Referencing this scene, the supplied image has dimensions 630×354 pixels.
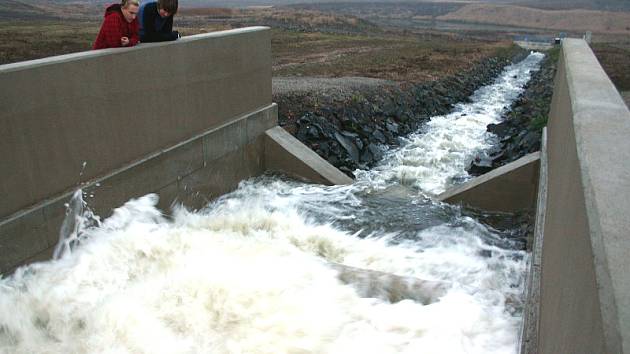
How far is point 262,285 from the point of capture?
18.5 ft

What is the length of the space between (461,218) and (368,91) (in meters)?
7.99

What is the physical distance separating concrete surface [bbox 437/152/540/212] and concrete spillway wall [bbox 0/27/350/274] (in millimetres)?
2404

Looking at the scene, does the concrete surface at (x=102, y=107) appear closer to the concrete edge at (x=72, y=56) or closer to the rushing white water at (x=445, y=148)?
the concrete edge at (x=72, y=56)

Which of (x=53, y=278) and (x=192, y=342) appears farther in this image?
(x=53, y=278)

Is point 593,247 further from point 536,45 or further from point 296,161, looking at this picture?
point 536,45

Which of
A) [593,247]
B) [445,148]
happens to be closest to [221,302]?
[593,247]

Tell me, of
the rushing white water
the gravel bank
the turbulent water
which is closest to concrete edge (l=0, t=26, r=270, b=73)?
the turbulent water

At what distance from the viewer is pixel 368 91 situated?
15922mm

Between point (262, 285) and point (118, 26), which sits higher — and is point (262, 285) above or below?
below

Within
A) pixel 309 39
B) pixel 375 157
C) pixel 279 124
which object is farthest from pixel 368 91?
pixel 309 39

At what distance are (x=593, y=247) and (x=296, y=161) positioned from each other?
8093 millimetres

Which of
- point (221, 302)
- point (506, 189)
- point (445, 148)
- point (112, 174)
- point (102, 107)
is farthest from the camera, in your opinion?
Answer: point (445, 148)

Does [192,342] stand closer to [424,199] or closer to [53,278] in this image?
[53,278]

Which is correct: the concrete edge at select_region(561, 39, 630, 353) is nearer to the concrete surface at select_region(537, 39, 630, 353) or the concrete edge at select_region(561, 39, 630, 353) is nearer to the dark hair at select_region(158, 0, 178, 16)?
the concrete surface at select_region(537, 39, 630, 353)
